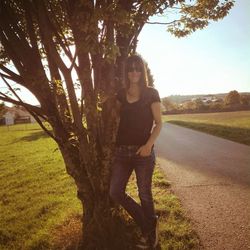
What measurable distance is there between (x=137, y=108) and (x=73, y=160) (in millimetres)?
1130

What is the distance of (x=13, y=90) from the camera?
3619 millimetres

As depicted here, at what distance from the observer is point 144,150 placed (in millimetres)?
3379

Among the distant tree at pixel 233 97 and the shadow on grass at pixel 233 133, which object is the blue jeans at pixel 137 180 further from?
the distant tree at pixel 233 97

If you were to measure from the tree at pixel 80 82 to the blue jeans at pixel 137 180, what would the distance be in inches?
12.3

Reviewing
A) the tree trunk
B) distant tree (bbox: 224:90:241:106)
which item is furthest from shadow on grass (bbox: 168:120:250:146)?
distant tree (bbox: 224:90:241:106)

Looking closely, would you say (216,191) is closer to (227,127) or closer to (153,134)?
(153,134)

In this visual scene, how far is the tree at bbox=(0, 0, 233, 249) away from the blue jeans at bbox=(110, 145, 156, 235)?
312 mm

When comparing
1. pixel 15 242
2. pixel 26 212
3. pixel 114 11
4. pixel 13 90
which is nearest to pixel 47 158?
pixel 26 212

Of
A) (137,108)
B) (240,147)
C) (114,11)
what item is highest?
(114,11)

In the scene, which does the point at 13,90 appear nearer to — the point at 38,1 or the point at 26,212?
the point at 38,1

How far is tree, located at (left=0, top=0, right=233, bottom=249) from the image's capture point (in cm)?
335

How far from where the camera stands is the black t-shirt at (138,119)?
345cm

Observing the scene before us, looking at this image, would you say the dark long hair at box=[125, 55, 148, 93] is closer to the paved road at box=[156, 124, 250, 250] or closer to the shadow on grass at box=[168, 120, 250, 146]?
the paved road at box=[156, 124, 250, 250]

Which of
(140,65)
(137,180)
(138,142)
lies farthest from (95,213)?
(140,65)
